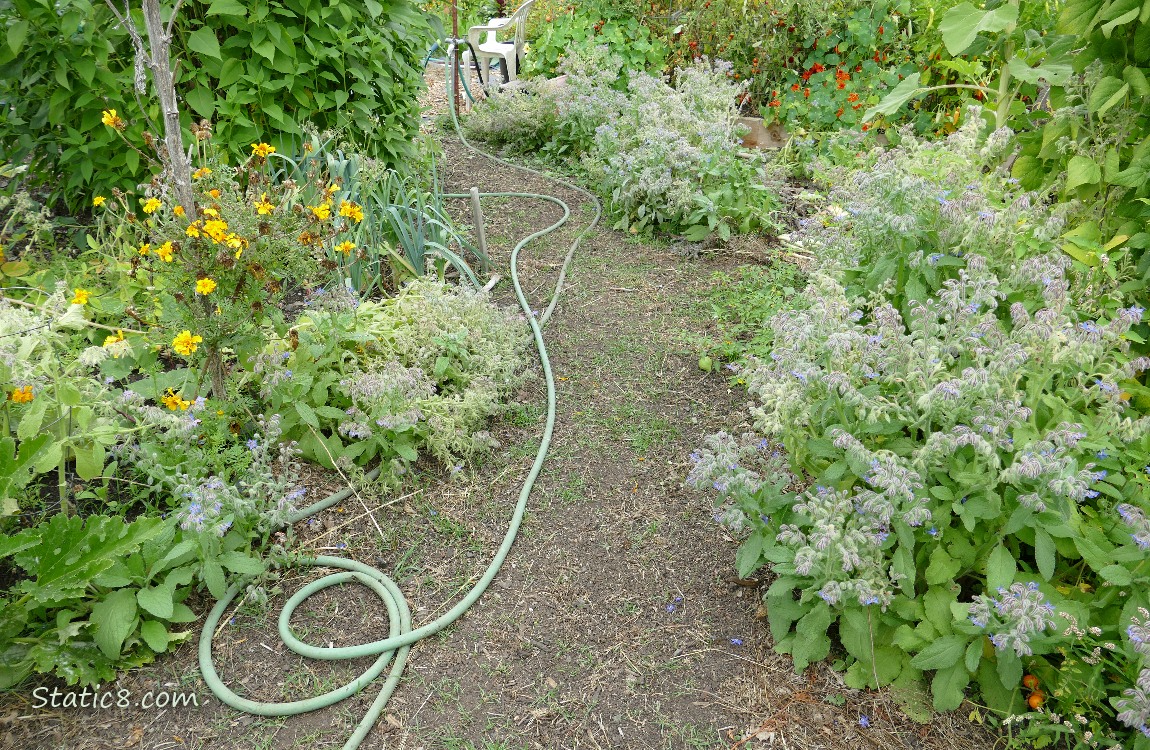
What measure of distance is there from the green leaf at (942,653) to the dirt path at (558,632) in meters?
0.20

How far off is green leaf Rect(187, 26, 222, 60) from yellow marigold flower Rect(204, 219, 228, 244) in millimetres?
1468

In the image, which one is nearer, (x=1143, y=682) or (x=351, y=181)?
(x=1143, y=682)

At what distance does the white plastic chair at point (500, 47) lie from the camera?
766cm

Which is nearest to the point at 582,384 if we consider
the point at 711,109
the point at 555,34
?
the point at 711,109

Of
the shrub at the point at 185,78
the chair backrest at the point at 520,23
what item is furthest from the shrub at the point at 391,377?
the chair backrest at the point at 520,23

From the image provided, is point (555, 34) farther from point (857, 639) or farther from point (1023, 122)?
point (857, 639)

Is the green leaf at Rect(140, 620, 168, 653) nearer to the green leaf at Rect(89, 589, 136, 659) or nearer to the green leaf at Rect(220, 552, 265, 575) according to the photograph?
the green leaf at Rect(89, 589, 136, 659)

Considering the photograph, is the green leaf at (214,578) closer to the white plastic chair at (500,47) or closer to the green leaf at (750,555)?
the green leaf at (750,555)

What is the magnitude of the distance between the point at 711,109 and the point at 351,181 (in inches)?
102

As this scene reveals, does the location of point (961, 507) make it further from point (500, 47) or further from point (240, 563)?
point (500, 47)

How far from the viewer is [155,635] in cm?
217

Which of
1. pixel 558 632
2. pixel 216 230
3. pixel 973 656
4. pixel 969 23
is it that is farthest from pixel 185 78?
pixel 973 656

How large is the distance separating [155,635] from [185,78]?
271 centimetres

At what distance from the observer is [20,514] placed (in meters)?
2.46
